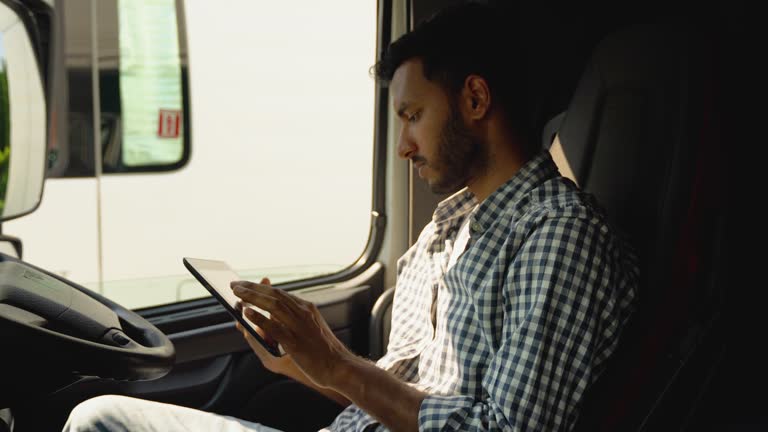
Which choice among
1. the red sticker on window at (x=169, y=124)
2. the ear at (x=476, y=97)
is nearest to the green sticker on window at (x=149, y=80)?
the red sticker on window at (x=169, y=124)

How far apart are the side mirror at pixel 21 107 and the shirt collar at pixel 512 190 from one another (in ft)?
3.12

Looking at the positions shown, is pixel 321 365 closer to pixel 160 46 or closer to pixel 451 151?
pixel 451 151

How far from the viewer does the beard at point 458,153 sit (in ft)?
4.99

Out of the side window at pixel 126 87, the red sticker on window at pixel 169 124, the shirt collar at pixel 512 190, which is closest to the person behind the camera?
the shirt collar at pixel 512 190

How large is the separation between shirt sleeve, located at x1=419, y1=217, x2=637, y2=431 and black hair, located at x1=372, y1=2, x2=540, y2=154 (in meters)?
0.35

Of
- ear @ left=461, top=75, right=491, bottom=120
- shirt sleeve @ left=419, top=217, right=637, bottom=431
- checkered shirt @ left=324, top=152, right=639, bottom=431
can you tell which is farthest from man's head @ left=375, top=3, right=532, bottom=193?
shirt sleeve @ left=419, top=217, right=637, bottom=431

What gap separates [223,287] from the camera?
148 cm

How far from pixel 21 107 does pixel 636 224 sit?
4.52 ft

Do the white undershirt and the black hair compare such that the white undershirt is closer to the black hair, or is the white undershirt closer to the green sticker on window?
the black hair

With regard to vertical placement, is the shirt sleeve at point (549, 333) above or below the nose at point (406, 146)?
below

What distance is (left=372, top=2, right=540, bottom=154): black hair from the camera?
1.55 meters

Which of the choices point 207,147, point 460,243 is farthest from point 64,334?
point 207,147

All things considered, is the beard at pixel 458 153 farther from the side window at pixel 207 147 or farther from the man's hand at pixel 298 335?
the side window at pixel 207 147

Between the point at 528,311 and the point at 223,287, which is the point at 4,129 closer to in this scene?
the point at 223,287
